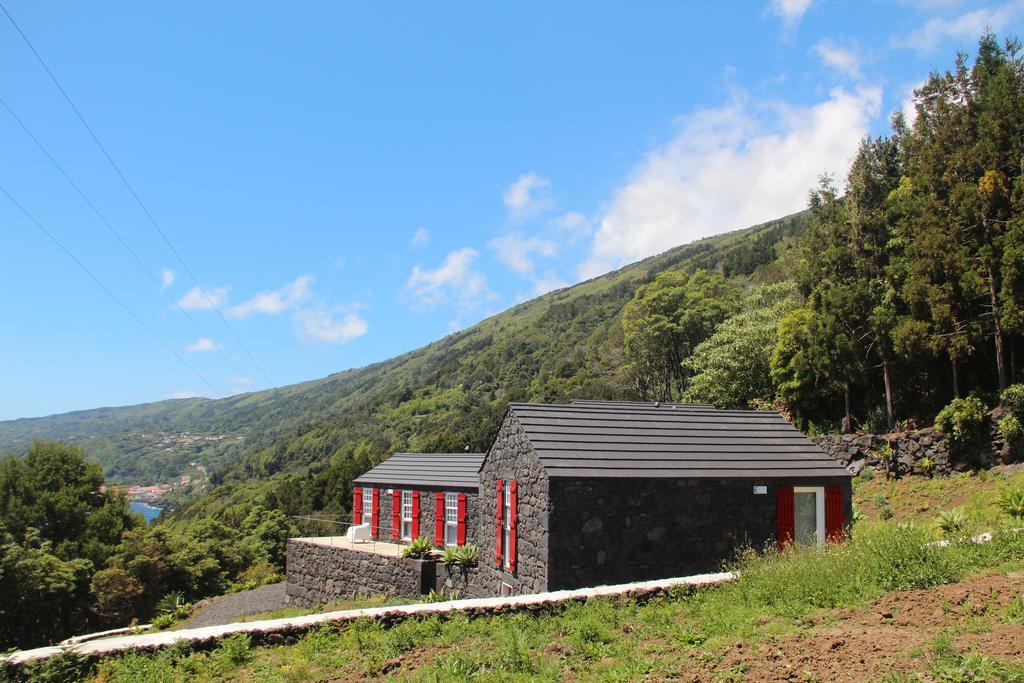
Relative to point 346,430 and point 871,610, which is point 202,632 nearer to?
point 871,610

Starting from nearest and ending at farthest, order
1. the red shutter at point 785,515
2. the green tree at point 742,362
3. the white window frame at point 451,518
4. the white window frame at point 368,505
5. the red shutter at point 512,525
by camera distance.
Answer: the red shutter at point 512,525 < the red shutter at point 785,515 < the white window frame at point 451,518 < the white window frame at point 368,505 < the green tree at point 742,362

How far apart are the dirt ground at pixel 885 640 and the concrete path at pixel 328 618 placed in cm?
248

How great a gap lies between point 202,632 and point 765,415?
1417 centimetres

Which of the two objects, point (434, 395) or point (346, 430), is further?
point (434, 395)

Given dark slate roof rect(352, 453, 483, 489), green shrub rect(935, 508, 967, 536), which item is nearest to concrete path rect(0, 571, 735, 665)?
green shrub rect(935, 508, 967, 536)

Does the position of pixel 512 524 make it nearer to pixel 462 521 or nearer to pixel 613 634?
pixel 613 634

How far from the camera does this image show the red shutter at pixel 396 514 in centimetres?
2356

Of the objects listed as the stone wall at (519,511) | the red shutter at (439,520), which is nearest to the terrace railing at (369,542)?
the red shutter at (439,520)

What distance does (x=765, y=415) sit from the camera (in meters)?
17.3

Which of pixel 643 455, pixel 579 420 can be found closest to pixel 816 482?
pixel 643 455

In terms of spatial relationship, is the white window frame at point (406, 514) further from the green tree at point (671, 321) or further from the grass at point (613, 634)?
the green tree at point (671, 321)

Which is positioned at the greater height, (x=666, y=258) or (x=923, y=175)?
(x=666, y=258)

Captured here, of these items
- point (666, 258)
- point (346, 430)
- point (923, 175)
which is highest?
point (666, 258)

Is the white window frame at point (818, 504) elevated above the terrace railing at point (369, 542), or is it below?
above
